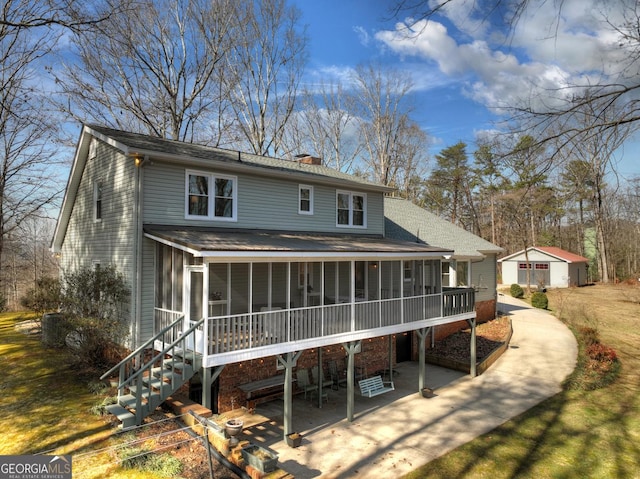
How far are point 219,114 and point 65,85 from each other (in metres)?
9.99

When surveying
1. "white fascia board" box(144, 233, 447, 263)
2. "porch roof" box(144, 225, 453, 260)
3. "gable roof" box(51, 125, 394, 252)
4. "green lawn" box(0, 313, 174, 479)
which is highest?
"gable roof" box(51, 125, 394, 252)

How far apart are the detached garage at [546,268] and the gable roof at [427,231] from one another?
807 inches

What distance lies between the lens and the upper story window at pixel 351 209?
17.7 meters

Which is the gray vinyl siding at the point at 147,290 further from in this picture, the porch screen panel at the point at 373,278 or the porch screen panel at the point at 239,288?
the porch screen panel at the point at 373,278

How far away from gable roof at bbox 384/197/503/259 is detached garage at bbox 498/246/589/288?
20.5m

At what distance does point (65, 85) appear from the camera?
2384 cm

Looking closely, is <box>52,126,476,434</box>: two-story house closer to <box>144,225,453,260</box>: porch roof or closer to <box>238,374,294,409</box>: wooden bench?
<box>144,225,453,260</box>: porch roof

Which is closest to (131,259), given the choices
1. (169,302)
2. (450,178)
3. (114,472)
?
(169,302)

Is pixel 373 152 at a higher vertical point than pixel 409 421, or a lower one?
higher

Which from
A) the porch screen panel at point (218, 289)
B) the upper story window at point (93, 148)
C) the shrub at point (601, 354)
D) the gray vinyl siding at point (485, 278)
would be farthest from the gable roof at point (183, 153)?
the shrub at point (601, 354)

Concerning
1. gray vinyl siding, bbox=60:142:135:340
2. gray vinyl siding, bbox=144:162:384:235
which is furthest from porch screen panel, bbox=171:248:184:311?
gray vinyl siding, bbox=144:162:384:235

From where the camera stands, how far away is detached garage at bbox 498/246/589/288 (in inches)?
1676

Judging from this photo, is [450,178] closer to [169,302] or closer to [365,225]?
[365,225]

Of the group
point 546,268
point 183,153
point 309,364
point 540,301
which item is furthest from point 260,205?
point 546,268
